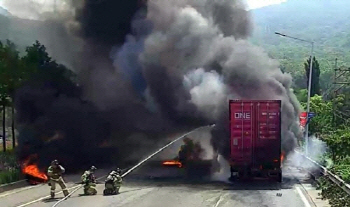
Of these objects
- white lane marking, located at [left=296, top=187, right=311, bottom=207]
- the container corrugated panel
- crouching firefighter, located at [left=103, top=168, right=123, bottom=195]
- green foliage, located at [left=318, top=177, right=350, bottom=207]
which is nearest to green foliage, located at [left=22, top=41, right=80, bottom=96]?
the container corrugated panel

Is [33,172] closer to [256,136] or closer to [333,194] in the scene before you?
[256,136]

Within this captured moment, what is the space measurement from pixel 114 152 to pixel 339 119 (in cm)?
2109

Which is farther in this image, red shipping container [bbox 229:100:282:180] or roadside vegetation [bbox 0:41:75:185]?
roadside vegetation [bbox 0:41:75:185]

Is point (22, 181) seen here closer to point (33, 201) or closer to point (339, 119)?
point (33, 201)

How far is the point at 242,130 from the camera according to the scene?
2278 centimetres

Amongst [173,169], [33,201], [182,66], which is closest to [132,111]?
[182,66]

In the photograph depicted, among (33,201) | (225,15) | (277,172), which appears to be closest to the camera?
(33,201)

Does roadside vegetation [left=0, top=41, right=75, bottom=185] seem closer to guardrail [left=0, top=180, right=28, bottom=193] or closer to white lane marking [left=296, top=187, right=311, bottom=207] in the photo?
guardrail [left=0, top=180, right=28, bottom=193]

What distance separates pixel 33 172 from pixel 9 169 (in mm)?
953

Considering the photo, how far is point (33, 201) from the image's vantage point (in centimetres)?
1759

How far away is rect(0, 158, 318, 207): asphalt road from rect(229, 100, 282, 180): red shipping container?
76 centimetres

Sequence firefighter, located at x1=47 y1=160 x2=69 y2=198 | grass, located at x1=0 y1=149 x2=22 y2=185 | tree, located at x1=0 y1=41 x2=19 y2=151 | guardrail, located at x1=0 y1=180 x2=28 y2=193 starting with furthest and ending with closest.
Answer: tree, located at x1=0 y1=41 x2=19 y2=151 < grass, located at x1=0 y1=149 x2=22 y2=185 < guardrail, located at x1=0 y1=180 x2=28 y2=193 < firefighter, located at x1=47 y1=160 x2=69 y2=198

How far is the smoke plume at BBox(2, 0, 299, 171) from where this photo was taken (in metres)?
29.4

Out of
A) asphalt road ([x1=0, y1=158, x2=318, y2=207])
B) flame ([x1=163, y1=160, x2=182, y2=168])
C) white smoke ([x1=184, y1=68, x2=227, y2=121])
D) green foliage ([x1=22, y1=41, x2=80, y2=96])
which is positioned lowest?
asphalt road ([x1=0, y1=158, x2=318, y2=207])
